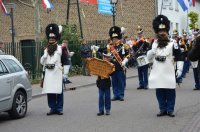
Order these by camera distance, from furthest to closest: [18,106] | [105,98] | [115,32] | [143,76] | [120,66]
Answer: [143,76] → [120,66] → [115,32] → [105,98] → [18,106]

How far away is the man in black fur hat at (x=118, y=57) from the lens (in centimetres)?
1380

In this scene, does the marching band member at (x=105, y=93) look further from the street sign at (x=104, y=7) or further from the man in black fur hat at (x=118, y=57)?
the street sign at (x=104, y=7)

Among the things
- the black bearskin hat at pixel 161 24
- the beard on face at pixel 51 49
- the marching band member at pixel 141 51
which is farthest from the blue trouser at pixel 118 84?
the black bearskin hat at pixel 161 24

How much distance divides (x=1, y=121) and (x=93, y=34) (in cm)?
3080

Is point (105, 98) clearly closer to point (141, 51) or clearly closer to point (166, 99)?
point (166, 99)

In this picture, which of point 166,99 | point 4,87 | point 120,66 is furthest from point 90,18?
point 4,87

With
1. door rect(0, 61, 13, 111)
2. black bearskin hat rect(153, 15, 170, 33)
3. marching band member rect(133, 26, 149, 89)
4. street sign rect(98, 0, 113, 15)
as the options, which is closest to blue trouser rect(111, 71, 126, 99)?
marching band member rect(133, 26, 149, 89)

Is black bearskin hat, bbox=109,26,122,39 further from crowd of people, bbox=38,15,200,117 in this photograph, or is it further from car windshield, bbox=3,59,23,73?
car windshield, bbox=3,59,23,73

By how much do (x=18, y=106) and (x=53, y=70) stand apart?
1.24 m

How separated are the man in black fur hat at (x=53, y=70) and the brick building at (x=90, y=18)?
1095 inches

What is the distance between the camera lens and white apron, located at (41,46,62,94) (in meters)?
12.5

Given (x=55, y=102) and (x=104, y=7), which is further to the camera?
(x=104, y=7)

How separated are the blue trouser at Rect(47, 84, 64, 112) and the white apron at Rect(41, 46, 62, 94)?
0.65 feet

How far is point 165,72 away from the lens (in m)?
11.7
